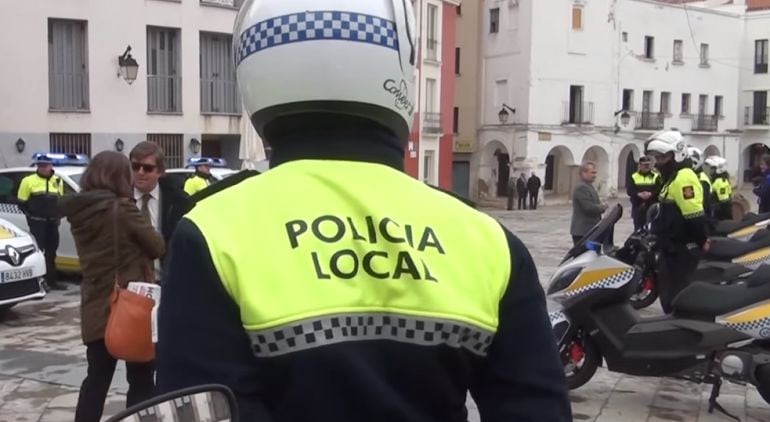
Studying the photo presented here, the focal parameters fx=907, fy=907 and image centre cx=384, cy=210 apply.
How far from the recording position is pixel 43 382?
671cm

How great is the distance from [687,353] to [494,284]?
15.8 feet

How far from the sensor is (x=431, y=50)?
37750mm

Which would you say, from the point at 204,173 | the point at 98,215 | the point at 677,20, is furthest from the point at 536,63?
the point at 98,215

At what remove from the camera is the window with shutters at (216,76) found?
84.5 ft

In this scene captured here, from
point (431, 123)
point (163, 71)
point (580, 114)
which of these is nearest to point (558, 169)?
point (580, 114)

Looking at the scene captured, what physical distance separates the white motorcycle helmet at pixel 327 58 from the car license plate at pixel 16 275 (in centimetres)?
787

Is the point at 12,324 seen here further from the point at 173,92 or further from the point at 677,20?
the point at 677,20

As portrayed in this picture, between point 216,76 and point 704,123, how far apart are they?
33476mm

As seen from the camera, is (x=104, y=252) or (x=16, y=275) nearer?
(x=104, y=252)

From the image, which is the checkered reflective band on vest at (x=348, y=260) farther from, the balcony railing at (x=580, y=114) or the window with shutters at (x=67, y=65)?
the balcony railing at (x=580, y=114)

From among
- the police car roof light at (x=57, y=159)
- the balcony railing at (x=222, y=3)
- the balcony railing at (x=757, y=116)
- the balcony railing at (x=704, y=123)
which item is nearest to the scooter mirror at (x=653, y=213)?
the police car roof light at (x=57, y=159)

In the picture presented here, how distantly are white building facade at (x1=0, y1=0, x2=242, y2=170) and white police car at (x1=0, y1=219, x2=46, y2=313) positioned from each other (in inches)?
485

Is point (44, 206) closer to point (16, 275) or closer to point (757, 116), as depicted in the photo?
point (16, 275)

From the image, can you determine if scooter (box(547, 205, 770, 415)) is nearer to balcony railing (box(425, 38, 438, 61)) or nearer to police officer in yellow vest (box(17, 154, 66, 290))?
police officer in yellow vest (box(17, 154, 66, 290))
